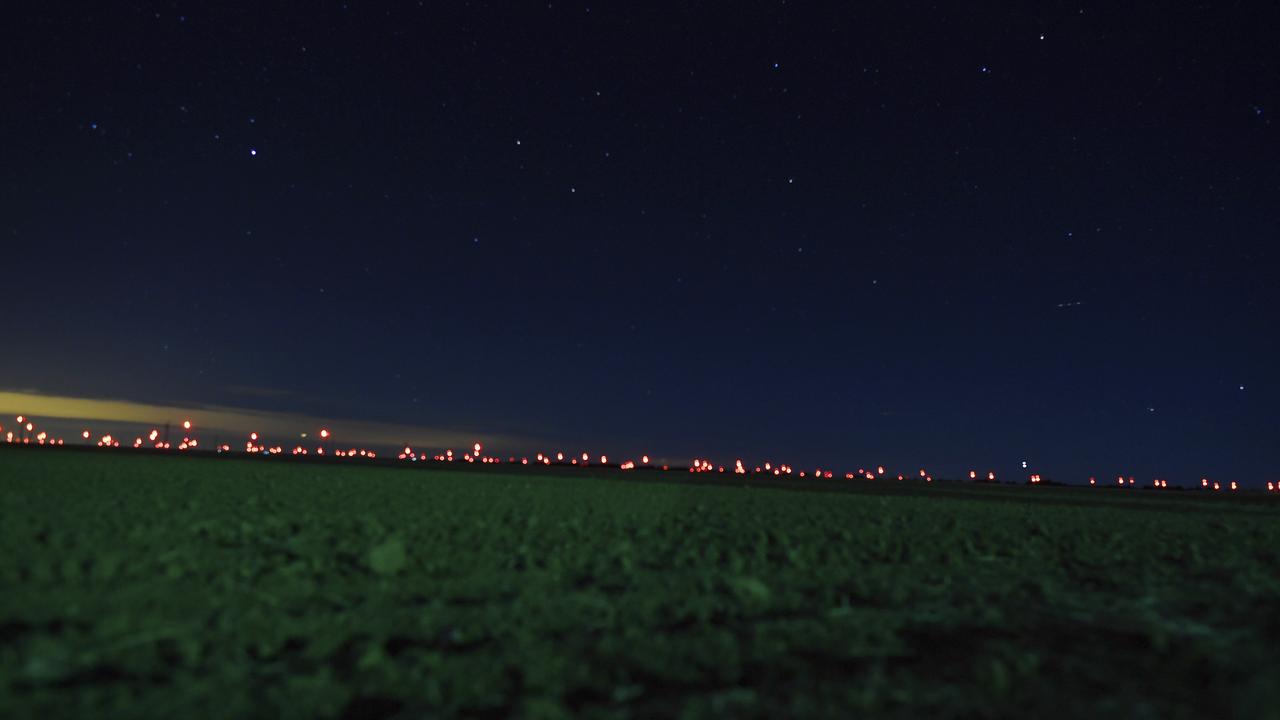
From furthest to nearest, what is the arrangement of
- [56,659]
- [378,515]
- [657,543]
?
[378,515]
[657,543]
[56,659]

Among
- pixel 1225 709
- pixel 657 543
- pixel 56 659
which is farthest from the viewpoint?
pixel 657 543

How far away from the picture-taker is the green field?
4.41 metres

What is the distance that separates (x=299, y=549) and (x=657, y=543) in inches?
174

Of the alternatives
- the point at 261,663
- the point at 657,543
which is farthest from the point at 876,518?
the point at 261,663

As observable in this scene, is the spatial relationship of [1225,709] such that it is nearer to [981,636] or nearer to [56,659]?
[981,636]

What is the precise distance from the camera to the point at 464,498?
17891 mm

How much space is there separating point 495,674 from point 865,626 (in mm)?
2955

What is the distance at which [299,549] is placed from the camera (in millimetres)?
8812

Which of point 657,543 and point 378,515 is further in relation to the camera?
point 378,515

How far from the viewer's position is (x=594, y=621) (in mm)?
6270

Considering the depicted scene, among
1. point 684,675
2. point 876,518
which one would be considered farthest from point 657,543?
point 876,518

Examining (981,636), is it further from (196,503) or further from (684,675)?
(196,503)

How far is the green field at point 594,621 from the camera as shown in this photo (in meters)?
4.41

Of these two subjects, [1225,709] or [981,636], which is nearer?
[1225,709]
